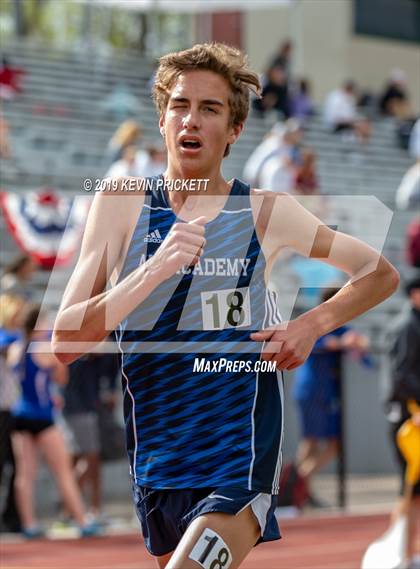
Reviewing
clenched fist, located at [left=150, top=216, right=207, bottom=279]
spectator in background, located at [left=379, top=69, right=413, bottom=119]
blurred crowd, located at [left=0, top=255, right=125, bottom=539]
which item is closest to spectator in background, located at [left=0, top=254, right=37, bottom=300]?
blurred crowd, located at [left=0, top=255, right=125, bottom=539]

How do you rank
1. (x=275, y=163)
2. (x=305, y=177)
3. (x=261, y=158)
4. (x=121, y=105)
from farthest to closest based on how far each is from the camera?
1. (x=121, y=105)
2. (x=261, y=158)
3. (x=305, y=177)
4. (x=275, y=163)

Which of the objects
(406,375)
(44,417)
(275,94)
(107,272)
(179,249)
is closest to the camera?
(179,249)

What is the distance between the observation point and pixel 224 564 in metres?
3.85

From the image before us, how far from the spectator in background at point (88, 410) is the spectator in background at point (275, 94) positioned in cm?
1059

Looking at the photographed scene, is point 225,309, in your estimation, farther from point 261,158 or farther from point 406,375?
point 261,158

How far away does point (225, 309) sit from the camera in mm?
4051

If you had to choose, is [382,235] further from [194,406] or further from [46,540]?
[46,540]

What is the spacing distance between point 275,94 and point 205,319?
1732 cm

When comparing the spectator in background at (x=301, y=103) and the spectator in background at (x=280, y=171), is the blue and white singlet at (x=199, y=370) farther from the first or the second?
the spectator in background at (x=301, y=103)

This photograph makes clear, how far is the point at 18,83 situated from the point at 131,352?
16.1 metres

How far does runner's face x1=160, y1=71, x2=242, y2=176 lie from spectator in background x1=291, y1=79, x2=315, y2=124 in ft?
59.0

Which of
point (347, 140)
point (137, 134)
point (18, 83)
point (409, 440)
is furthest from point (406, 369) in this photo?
point (347, 140)

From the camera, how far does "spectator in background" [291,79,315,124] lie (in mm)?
22250

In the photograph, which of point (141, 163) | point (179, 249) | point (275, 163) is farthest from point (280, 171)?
point (179, 249)
